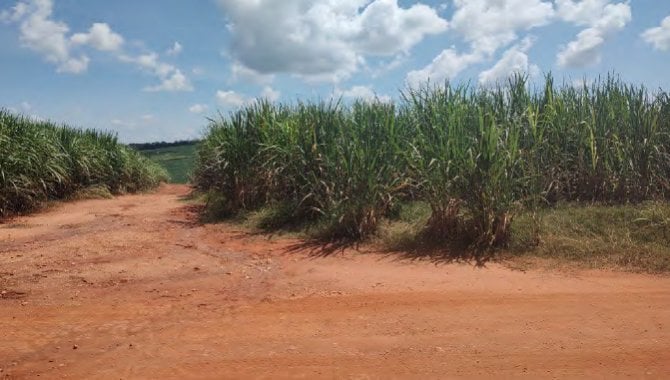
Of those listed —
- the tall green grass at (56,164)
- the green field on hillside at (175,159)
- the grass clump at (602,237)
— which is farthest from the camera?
the green field on hillside at (175,159)

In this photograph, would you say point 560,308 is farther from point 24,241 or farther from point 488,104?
point 24,241

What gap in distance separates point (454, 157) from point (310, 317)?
9.44 ft

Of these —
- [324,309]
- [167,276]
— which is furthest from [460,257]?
[167,276]

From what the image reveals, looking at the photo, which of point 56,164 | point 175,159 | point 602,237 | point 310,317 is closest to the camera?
point 310,317

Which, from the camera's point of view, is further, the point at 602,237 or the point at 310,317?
the point at 602,237

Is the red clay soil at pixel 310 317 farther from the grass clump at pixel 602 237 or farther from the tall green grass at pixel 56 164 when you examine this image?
the tall green grass at pixel 56 164

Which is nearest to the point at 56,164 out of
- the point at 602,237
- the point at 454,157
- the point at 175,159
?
the point at 454,157

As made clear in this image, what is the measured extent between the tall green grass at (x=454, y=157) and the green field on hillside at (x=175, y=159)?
11039mm

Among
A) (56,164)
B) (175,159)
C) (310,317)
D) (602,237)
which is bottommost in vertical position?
(310,317)

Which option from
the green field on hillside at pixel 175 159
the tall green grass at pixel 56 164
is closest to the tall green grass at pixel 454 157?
the tall green grass at pixel 56 164

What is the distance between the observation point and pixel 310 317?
421 cm

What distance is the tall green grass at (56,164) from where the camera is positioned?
32.3ft

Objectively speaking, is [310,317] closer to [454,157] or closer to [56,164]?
[454,157]

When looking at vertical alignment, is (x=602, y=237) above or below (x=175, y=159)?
below
